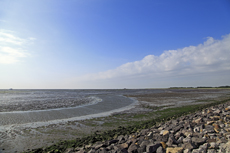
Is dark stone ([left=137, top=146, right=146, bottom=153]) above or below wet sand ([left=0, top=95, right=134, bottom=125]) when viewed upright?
above

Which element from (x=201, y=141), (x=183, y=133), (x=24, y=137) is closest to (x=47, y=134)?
(x=24, y=137)

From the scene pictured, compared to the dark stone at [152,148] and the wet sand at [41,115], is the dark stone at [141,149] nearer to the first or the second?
the dark stone at [152,148]

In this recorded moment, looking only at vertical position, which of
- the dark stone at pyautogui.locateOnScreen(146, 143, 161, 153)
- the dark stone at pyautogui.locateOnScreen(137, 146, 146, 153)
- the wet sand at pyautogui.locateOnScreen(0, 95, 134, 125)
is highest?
the dark stone at pyautogui.locateOnScreen(146, 143, 161, 153)

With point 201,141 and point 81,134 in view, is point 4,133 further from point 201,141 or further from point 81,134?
point 201,141

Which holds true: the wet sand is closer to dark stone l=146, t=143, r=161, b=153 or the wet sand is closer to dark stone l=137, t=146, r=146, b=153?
dark stone l=137, t=146, r=146, b=153

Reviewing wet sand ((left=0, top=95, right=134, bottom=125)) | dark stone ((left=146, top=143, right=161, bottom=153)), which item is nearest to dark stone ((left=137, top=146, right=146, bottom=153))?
dark stone ((left=146, top=143, right=161, bottom=153))

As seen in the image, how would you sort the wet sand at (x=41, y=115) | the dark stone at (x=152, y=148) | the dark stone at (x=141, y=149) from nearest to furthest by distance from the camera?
the dark stone at (x=152, y=148) < the dark stone at (x=141, y=149) < the wet sand at (x=41, y=115)

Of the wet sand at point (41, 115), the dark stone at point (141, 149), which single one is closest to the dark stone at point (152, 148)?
the dark stone at point (141, 149)

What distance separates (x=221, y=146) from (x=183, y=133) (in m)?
2.22

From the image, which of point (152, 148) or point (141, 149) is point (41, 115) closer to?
point (141, 149)

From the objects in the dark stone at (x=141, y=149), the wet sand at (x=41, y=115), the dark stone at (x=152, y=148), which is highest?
the dark stone at (x=152, y=148)

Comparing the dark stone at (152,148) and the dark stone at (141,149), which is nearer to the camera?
the dark stone at (152,148)

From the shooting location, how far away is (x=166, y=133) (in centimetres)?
697

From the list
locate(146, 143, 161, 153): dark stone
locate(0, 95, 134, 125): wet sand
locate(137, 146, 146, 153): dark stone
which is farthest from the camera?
locate(0, 95, 134, 125): wet sand
